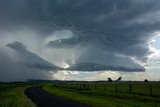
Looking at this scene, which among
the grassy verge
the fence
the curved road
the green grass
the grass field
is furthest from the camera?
the fence

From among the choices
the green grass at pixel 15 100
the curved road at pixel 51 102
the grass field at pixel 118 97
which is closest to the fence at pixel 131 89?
the grass field at pixel 118 97

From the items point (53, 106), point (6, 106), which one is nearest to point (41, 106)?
point (53, 106)

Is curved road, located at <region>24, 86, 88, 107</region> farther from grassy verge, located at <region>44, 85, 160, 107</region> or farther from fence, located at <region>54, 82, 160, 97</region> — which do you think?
fence, located at <region>54, 82, 160, 97</region>

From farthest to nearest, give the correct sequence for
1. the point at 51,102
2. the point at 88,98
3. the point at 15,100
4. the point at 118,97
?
the point at 118,97, the point at 88,98, the point at 15,100, the point at 51,102

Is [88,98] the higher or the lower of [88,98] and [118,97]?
the lower

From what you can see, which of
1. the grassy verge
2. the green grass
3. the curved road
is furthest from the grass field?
the green grass

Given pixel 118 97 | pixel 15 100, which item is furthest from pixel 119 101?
pixel 15 100

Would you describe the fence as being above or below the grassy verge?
above

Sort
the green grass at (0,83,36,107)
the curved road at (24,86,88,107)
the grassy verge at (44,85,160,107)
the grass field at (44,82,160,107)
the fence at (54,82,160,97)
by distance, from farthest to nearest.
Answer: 1. the fence at (54,82,160,97)
2. the grass field at (44,82,160,107)
3. the curved road at (24,86,88,107)
4. the green grass at (0,83,36,107)
5. the grassy verge at (44,85,160,107)

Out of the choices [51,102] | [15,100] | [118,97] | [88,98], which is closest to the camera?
[51,102]

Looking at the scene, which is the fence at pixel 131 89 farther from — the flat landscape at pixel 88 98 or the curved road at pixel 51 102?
the curved road at pixel 51 102

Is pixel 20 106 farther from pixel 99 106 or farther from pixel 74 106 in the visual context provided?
pixel 99 106

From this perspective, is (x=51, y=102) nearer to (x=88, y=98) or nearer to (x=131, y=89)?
(x=88, y=98)

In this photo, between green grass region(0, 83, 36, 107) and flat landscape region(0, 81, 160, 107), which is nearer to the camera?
green grass region(0, 83, 36, 107)
